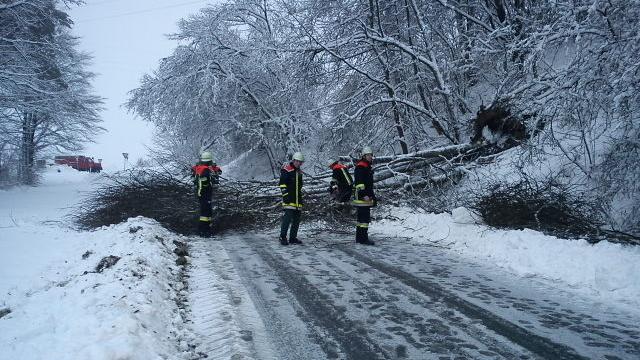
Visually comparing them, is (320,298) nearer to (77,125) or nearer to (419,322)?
(419,322)

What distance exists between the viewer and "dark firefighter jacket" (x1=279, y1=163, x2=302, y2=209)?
8.48 meters

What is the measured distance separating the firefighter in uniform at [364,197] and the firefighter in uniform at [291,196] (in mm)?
1162

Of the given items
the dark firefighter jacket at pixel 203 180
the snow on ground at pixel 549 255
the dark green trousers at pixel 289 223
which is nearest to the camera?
the snow on ground at pixel 549 255

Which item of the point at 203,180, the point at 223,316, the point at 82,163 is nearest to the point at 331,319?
the point at 223,316

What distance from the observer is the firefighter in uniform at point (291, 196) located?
332 inches

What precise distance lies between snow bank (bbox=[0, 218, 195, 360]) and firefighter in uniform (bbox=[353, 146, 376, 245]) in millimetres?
3435

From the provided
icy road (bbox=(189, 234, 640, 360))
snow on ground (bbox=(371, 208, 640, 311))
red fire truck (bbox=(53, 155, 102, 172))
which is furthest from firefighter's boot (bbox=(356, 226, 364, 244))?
red fire truck (bbox=(53, 155, 102, 172))

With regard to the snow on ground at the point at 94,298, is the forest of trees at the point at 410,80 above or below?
above

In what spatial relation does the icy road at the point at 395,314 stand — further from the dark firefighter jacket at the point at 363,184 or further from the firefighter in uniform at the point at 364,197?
A: the dark firefighter jacket at the point at 363,184

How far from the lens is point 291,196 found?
28.0ft

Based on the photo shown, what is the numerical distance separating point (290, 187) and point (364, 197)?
1.48 m

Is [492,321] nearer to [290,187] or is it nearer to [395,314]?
[395,314]

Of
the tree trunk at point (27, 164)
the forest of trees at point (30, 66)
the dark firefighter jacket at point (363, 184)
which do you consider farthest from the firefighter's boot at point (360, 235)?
the tree trunk at point (27, 164)

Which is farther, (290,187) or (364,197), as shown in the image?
(290,187)
